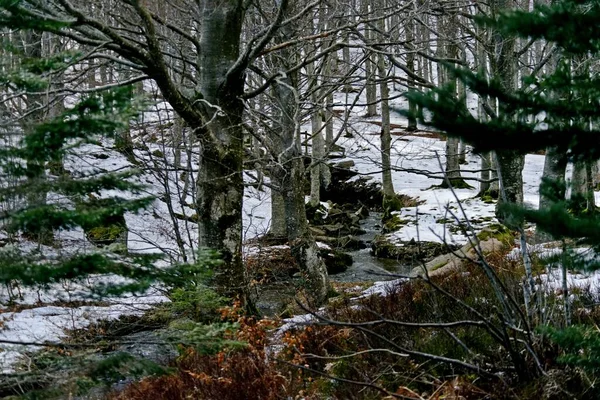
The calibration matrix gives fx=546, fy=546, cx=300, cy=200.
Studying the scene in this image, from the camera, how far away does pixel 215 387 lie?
420 centimetres

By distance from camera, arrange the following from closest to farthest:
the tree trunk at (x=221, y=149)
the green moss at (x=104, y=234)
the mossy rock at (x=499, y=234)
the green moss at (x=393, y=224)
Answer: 1. the tree trunk at (x=221, y=149)
2. the mossy rock at (x=499, y=234)
3. the green moss at (x=104, y=234)
4. the green moss at (x=393, y=224)

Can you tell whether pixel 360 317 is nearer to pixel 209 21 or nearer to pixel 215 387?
pixel 215 387

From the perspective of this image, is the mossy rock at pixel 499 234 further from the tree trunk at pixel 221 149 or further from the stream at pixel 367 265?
the tree trunk at pixel 221 149

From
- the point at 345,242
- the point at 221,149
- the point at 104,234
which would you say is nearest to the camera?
the point at 221,149

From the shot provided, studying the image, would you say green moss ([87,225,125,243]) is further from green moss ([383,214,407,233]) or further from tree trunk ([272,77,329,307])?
green moss ([383,214,407,233])

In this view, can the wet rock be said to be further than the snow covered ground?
Yes

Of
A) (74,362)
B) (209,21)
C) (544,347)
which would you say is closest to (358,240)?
(209,21)

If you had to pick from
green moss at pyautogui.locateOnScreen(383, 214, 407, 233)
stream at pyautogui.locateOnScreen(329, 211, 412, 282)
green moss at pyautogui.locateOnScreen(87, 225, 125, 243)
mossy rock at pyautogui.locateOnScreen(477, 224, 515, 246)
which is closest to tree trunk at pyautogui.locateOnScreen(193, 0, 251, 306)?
stream at pyautogui.locateOnScreen(329, 211, 412, 282)

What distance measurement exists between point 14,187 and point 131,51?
3.39 meters

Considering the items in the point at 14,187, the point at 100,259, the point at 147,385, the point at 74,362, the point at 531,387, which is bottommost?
the point at 147,385

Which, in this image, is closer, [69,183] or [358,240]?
[69,183]

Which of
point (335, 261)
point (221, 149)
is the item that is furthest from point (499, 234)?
point (221, 149)

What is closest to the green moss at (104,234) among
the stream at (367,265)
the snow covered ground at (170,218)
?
the snow covered ground at (170,218)

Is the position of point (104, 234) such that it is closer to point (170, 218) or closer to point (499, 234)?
point (170, 218)
